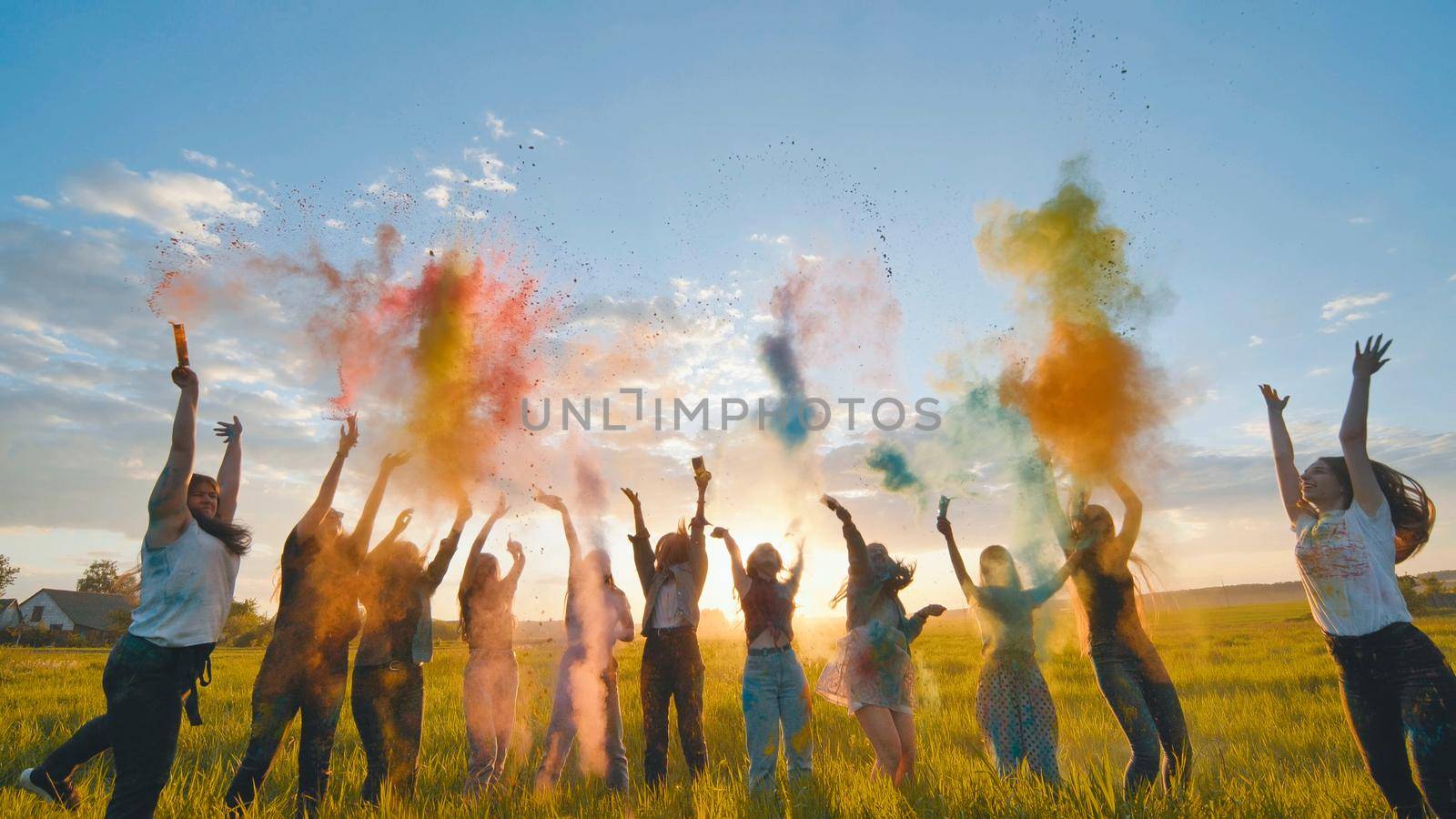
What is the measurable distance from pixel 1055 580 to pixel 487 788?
5.16 meters

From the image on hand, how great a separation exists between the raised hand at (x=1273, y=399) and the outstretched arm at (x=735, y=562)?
411cm

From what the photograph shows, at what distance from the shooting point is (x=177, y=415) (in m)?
4.28

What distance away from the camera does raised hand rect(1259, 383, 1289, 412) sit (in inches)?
208

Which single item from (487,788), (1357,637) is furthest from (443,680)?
(1357,637)

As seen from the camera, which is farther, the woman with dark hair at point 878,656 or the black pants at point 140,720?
the woman with dark hair at point 878,656

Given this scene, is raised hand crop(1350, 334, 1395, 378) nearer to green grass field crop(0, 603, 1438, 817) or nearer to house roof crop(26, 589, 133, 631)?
green grass field crop(0, 603, 1438, 817)

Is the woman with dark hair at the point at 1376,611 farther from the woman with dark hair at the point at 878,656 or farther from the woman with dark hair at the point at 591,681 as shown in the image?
the woman with dark hair at the point at 591,681

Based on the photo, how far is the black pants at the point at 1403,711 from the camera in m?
4.04

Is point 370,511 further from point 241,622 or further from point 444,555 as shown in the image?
point 241,622

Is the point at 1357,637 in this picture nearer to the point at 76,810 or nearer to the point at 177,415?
the point at 177,415

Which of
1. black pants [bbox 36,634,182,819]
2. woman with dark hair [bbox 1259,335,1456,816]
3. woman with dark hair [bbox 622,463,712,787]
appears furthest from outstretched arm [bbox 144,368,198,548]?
woman with dark hair [bbox 1259,335,1456,816]

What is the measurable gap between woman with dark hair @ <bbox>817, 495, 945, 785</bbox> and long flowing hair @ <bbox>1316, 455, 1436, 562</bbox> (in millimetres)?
3213

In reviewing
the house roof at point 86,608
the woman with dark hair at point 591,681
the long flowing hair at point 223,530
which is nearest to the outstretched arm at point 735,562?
the woman with dark hair at point 591,681

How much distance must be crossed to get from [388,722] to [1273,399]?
6848 millimetres
